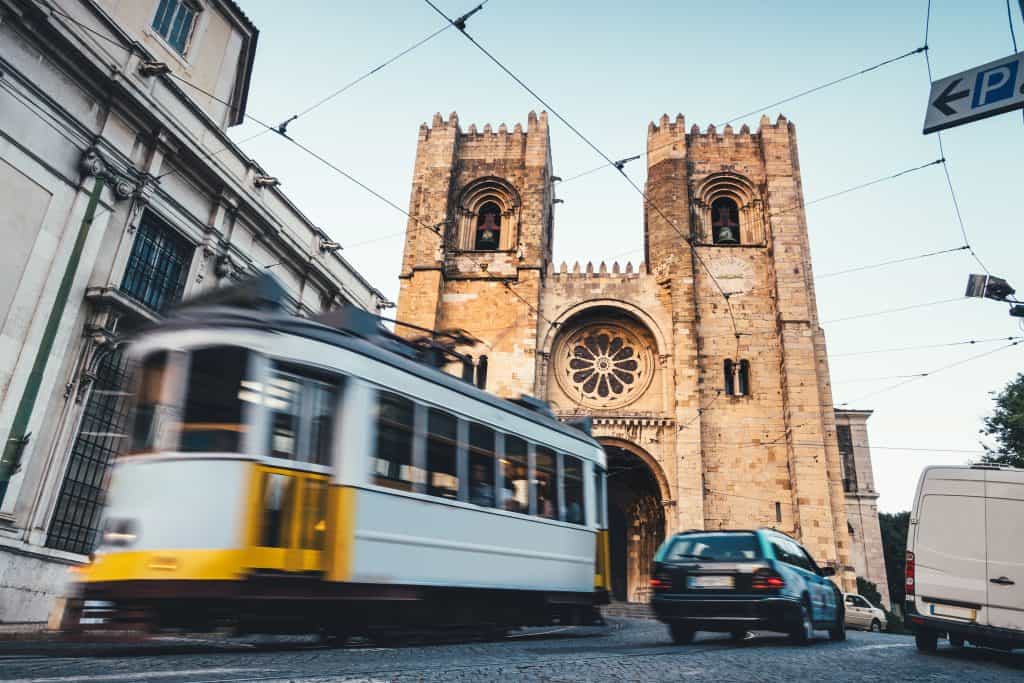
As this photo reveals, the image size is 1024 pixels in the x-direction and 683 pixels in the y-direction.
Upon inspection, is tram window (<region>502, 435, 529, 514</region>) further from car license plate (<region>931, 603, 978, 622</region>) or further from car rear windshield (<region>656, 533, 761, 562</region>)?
car license plate (<region>931, 603, 978, 622</region>)

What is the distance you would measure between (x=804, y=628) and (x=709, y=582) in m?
1.13

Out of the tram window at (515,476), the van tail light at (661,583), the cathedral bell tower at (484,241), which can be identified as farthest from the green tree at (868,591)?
the tram window at (515,476)

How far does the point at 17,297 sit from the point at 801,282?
848 inches

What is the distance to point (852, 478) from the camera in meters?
34.4

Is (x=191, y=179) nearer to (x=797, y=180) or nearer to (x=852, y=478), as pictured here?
(x=797, y=180)

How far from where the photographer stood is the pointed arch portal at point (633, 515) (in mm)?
22531

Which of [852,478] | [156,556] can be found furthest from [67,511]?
[852,478]

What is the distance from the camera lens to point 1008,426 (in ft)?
90.9

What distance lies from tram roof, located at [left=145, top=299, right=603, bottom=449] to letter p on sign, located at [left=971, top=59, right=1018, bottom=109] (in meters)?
5.02

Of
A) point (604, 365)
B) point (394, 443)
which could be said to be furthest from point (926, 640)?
point (604, 365)

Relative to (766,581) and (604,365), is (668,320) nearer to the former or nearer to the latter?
(604,365)

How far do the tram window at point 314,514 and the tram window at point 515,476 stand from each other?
7.47 ft

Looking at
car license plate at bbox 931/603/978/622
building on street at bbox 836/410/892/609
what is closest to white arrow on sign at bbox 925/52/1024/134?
car license plate at bbox 931/603/978/622

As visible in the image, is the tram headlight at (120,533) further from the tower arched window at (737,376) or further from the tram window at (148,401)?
the tower arched window at (737,376)
